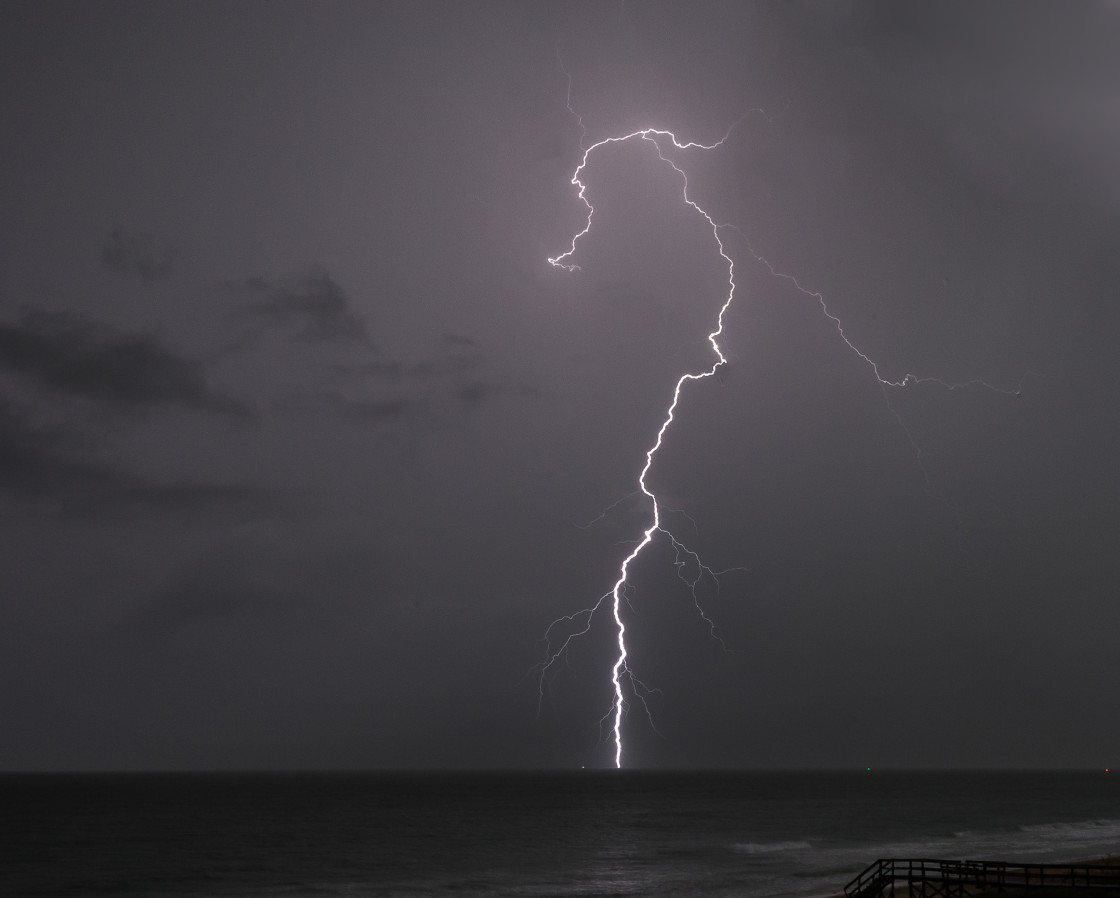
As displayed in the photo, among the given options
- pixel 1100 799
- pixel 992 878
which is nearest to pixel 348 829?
pixel 992 878

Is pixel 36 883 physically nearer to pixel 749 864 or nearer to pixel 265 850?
pixel 265 850

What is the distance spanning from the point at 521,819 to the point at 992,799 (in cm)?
5119

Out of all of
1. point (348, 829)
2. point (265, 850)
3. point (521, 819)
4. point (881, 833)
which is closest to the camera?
point (265, 850)

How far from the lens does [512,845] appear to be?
51188 millimetres

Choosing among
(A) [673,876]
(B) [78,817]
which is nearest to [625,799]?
(B) [78,817]

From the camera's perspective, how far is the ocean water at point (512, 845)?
36781 millimetres

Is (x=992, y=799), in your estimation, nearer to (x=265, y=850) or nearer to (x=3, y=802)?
(x=265, y=850)

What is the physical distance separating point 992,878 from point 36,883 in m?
34.3

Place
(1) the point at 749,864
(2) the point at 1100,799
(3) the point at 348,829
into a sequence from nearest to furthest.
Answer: (1) the point at 749,864 → (3) the point at 348,829 → (2) the point at 1100,799

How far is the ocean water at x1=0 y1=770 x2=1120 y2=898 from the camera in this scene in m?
36.8

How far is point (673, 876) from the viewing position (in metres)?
38.2

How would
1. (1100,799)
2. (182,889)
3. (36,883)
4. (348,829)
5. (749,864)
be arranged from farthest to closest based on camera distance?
(1100,799), (348,829), (749,864), (36,883), (182,889)

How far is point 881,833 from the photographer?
5581 cm

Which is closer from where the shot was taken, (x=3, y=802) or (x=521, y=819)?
(x=521, y=819)
